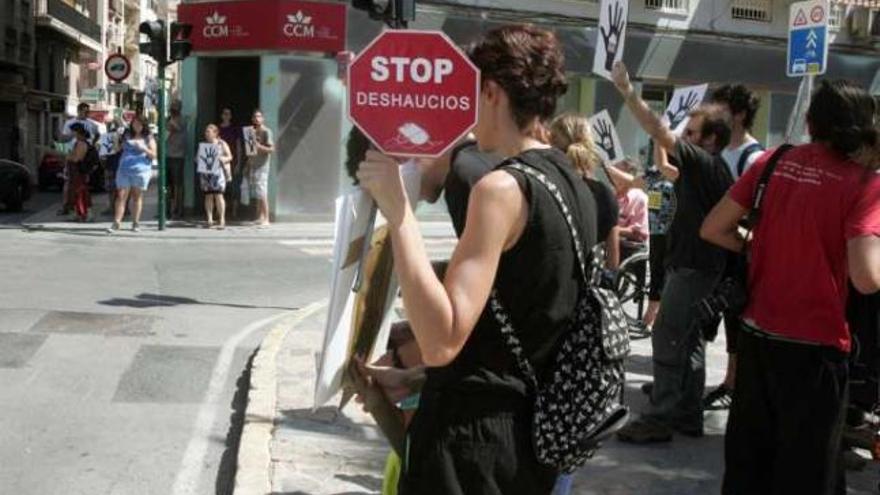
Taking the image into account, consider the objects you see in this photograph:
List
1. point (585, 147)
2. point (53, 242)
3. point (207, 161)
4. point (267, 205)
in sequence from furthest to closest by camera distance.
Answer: point (267, 205) → point (207, 161) → point (53, 242) → point (585, 147)

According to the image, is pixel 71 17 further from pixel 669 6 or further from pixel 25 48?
pixel 669 6

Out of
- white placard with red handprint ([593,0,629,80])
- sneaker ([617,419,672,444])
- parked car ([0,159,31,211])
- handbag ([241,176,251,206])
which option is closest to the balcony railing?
parked car ([0,159,31,211])

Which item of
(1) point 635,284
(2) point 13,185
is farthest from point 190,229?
(1) point 635,284

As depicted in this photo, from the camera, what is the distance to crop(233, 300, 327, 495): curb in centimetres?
450

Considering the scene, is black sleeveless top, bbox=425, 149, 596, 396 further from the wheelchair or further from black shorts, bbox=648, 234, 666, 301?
the wheelchair

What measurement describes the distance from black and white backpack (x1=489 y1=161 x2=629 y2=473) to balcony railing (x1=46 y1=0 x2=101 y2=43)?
39.5 metres

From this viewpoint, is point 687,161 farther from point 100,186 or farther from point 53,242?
point 100,186

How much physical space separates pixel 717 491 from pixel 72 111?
43939 mm

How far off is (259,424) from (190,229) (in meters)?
11.9

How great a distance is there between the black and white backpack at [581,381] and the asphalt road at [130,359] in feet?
9.49

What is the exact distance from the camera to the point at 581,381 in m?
2.34

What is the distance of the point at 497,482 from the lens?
228 cm

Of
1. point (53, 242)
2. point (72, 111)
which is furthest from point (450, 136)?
point (72, 111)

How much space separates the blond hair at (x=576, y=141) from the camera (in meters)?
5.41
